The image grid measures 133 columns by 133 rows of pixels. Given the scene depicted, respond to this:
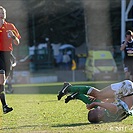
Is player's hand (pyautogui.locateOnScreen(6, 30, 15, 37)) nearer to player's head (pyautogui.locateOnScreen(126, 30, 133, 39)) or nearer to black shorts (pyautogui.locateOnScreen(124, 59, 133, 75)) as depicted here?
player's head (pyautogui.locateOnScreen(126, 30, 133, 39))

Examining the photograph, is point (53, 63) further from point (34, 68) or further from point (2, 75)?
point (2, 75)

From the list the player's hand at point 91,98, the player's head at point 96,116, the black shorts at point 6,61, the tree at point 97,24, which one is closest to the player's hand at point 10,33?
the black shorts at point 6,61

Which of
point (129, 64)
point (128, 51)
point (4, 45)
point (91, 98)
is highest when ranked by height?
point (4, 45)

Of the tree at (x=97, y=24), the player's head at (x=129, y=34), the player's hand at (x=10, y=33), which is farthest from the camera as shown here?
the tree at (x=97, y=24)

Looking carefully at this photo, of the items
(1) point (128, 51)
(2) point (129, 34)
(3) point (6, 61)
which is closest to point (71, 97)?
(3) point (6, 61)

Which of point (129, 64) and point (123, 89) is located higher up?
point (123, 89)

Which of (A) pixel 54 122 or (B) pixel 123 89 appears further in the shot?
(A) pixel 54 122

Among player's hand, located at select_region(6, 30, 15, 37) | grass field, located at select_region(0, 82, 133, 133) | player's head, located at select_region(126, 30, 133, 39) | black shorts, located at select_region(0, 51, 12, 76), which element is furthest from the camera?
player's head, located at select_region(126, 30, 133, 39)

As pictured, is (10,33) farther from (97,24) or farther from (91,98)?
(97,24)

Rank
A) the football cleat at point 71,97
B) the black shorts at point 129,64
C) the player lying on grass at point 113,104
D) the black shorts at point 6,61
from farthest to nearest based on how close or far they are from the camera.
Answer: the black shorts at point 129,64, the black shorts at point 6,61, the football cleat at point 71,97, the player lying on grass at point 113,104

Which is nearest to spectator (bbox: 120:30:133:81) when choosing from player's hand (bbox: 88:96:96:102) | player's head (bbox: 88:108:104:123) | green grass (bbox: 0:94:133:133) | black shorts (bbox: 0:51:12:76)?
green grass (bbox: 0:94:133:133)

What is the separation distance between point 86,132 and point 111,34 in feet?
140

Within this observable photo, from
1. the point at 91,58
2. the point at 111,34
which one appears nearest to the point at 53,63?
the point at 111,34

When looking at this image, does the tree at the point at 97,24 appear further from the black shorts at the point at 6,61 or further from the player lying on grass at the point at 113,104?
the player lying on grass at the point at 113,104
